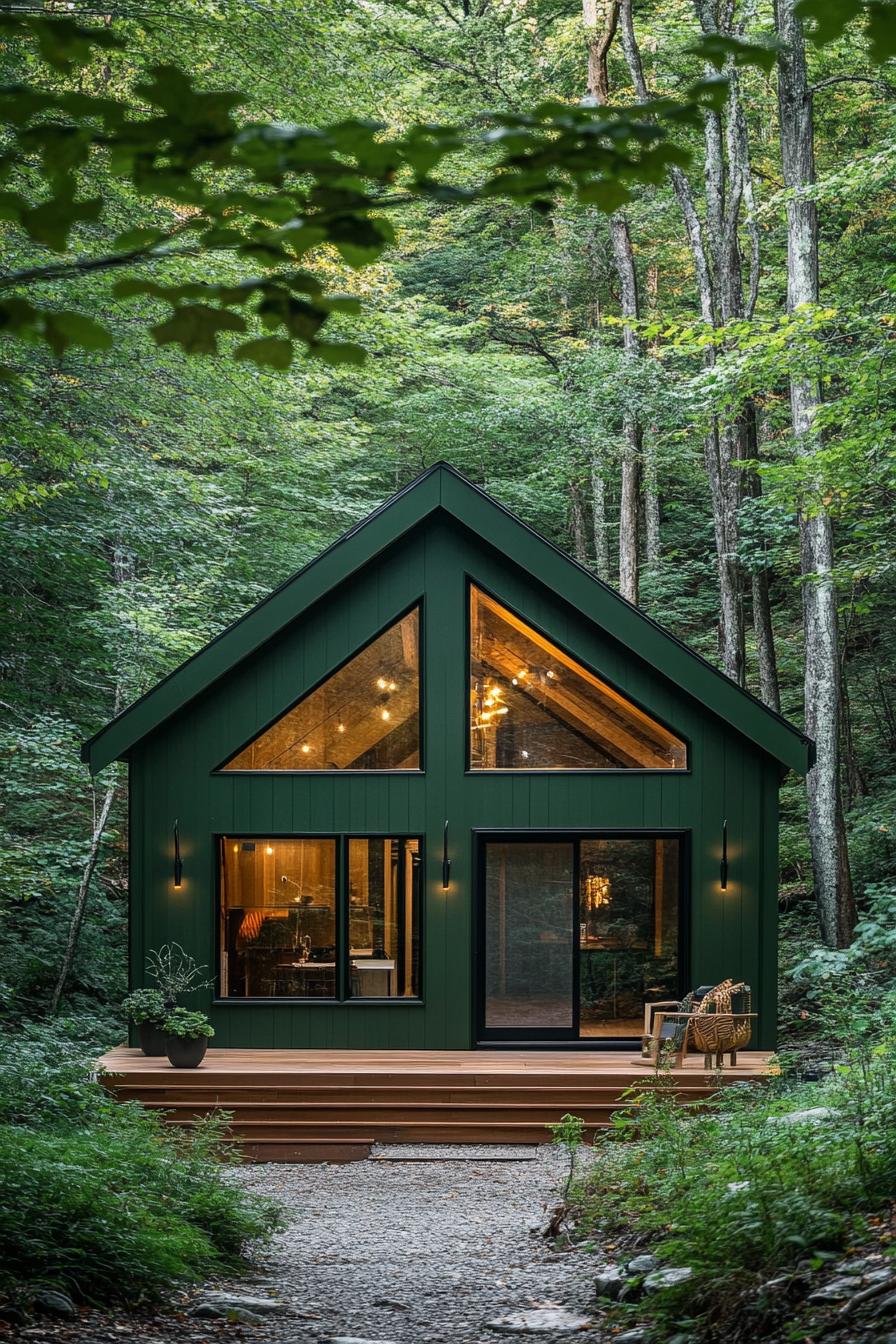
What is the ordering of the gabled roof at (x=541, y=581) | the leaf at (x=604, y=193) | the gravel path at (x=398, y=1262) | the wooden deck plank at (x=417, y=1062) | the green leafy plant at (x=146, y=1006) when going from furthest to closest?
the gabled roof at (x=541, y=581), the green leafy plant at (x=146, y=1006), the wooden deck plank at (x=417, y=1062), the gravel path at (x=398, y=1262), the leaf at (x=604, y=193)

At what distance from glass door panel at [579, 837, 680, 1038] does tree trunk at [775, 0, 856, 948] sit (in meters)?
3.53

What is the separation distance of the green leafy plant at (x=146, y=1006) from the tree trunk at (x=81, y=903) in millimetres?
2810

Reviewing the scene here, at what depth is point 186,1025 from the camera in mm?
9500

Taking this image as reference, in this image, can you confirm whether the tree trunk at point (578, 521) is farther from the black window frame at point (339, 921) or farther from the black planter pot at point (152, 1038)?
the black planter pot at point (152, 1038)

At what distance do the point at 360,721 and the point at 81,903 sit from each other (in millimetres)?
4369

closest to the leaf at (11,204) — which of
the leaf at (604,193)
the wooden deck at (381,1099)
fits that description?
the leaf at (604,193)

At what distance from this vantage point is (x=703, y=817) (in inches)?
415

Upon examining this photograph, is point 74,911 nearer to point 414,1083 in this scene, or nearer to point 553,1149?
point 414,1083

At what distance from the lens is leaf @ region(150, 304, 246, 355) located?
2451 mm

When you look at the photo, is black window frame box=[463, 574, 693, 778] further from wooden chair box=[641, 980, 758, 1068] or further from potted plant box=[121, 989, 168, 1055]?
potted plant box=[121, 989, 168, 1055]

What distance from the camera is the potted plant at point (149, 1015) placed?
9.74 metres

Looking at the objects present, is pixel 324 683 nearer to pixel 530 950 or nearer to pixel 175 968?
pixel 175 968

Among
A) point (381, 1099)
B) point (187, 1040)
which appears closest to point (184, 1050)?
point (187, 1040)

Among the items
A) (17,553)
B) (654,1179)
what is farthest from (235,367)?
(654,1179)
